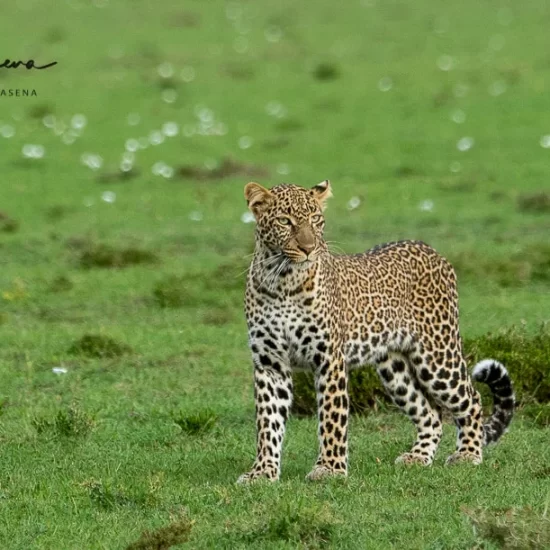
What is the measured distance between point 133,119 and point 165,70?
13.6 feet

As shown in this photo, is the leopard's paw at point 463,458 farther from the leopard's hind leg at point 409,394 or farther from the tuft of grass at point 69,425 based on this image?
the tuft of grass at point 69,425

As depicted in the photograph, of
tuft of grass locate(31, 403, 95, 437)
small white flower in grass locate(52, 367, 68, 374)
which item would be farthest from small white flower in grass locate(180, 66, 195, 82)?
tuft of grass locate(31, 403, 95, 437)

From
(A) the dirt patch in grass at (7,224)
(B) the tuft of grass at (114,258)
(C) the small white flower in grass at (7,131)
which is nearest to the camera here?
(B) the tuft of grass at (114,258)

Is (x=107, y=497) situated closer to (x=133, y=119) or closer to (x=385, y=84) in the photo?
(x=133, y=119)

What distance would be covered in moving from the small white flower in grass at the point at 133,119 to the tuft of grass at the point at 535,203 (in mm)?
8059

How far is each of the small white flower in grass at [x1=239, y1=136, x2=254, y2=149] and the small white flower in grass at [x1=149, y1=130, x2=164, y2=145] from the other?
1221mm

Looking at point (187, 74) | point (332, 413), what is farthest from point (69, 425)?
point (187, 74)

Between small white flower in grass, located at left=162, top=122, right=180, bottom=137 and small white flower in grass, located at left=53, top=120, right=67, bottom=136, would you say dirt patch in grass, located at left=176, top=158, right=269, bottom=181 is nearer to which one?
small white flower in grass, located at left=162, top=122, right=180, bottom=137

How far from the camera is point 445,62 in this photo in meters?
28.8

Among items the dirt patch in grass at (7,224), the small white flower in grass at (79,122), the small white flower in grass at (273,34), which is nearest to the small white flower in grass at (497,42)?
the small white flower in grass at (273,34)

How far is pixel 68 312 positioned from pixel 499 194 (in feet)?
22.9

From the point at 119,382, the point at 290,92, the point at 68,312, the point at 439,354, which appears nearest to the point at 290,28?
the point at 290,92

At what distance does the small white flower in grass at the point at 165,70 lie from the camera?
28.1m

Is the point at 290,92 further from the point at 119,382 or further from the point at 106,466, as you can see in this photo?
the point at 106,466
